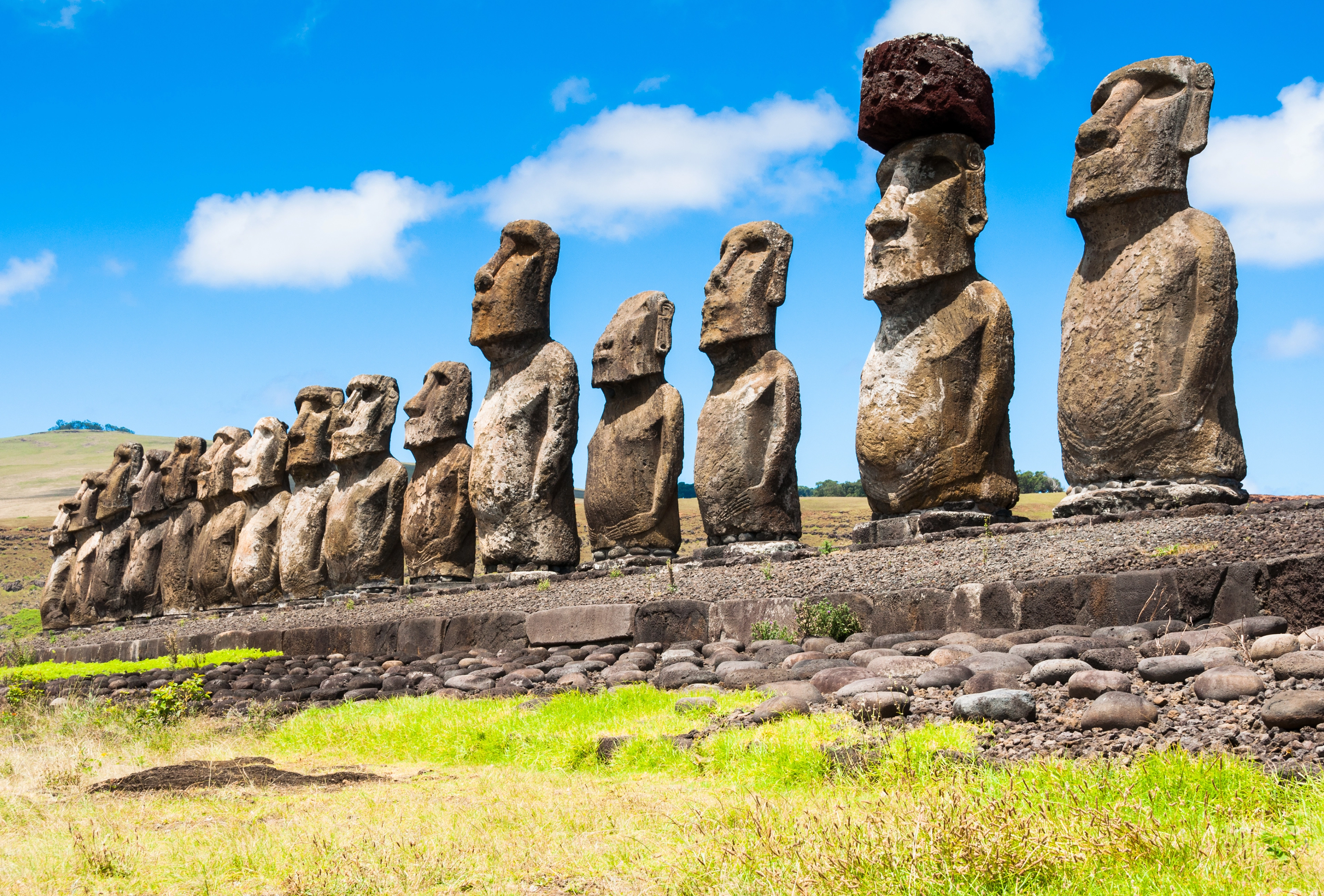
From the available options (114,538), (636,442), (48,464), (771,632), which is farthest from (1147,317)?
(48,464)

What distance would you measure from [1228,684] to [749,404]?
A: 7542mm

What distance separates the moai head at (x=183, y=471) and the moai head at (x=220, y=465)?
22.3 inches

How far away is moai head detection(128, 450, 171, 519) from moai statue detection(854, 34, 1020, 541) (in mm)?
16106

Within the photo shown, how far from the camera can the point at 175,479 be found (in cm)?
2141

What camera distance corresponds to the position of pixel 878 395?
1013 cm

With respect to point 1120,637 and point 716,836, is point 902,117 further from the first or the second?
point 716,836

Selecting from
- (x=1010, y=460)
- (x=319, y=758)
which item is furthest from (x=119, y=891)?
(x=1010, y=460)

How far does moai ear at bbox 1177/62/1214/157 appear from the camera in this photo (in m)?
8.99

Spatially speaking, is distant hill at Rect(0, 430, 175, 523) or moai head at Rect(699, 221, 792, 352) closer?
moai head at Rect(699, 221, 792, 352)

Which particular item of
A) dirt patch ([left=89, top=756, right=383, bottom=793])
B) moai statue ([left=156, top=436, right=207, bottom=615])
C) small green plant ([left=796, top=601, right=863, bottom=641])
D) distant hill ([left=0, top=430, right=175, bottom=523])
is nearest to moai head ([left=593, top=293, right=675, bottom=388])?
small green plant ([left=796, top=601, right=863, bottom=641])

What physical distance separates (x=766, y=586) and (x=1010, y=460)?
2687 millimetres

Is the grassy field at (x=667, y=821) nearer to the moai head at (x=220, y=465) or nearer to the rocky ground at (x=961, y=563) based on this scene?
the rocky ground at (x=961, y=563)

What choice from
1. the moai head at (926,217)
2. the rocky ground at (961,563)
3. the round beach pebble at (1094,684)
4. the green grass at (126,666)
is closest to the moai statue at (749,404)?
the rocky ground at (961,563)

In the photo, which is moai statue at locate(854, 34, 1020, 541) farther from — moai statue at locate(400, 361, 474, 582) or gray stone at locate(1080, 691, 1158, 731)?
moai statue at locate(400, 361, 474, 582)
